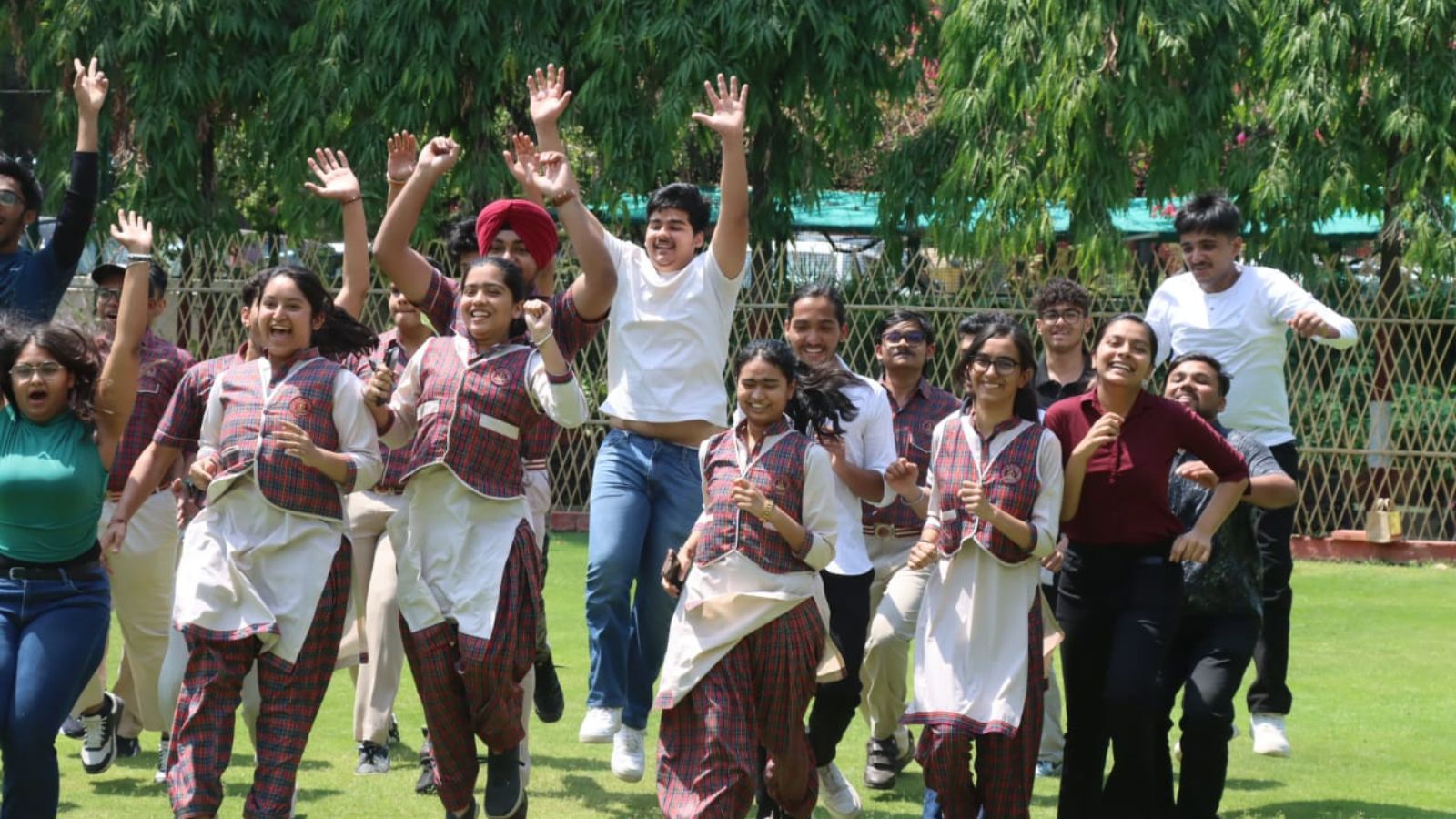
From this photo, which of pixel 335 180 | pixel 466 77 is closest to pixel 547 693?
pixel 335 180

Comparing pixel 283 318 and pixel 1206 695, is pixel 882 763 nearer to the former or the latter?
pixel 1206 695

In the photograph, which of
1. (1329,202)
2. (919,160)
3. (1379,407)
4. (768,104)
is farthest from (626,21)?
(1379,407)

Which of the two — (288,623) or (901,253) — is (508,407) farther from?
(901,253)

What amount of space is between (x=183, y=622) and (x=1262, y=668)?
13.9 ft

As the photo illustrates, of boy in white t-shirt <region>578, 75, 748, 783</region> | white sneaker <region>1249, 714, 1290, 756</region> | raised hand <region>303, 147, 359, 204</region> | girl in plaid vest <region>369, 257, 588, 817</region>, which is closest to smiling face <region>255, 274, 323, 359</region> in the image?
girl in plaid vest <region>369, 257, 588, 817</region>

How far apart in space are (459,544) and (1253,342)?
3.28 metres

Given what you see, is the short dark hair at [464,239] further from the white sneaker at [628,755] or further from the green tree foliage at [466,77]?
the green tree foliage at [466,77]

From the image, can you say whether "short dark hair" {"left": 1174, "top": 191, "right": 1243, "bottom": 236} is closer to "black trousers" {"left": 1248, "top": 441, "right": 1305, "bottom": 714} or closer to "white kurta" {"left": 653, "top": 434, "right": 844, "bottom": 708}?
"black trousers" {"left": 1248, "top": 441, "right": 1305, "bottom": 714}

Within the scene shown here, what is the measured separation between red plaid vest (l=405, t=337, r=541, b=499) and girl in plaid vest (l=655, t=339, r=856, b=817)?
0.62 m

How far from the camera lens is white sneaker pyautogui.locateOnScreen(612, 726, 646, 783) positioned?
634 centimetres

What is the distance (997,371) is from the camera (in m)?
5.75

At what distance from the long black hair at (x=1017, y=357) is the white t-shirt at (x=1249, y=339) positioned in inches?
57.5

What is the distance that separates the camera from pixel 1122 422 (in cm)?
586

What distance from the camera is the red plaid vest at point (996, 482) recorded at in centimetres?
568
